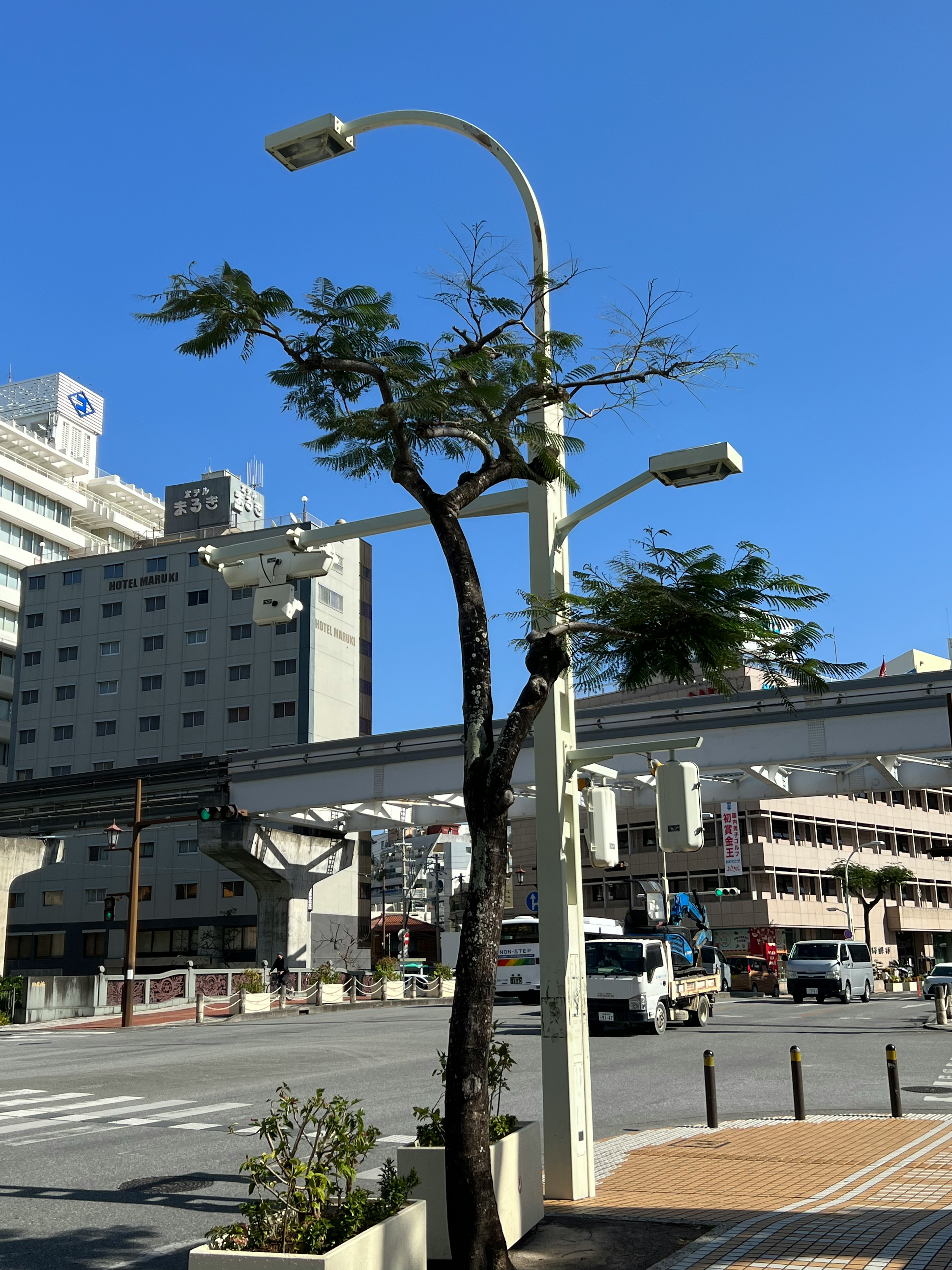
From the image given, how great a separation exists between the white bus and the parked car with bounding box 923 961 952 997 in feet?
36.4

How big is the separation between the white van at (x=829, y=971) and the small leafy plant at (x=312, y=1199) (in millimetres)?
39262

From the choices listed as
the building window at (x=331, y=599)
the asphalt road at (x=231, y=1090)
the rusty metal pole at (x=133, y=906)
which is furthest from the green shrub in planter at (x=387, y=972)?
the building window at (x=331, y=599)

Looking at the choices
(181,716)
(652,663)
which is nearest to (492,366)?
(652,663)

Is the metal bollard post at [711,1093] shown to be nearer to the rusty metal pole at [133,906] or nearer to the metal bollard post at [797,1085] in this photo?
the metal bollard post at [797,1085]

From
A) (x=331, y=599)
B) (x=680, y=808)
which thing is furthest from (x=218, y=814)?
(x=331, y=599)

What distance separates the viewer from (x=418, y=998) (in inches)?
1940

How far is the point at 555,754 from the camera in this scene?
9852 mm

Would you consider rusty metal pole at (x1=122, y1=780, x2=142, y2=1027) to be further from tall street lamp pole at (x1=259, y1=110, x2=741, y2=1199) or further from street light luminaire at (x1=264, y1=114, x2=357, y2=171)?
street light luminaire at (x1=264, y1=114, x2=357, y2=171)

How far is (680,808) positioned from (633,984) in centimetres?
2067

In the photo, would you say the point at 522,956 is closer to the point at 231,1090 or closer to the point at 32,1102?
the point at 231,1090

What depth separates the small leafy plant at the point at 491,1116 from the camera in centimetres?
Result: 778

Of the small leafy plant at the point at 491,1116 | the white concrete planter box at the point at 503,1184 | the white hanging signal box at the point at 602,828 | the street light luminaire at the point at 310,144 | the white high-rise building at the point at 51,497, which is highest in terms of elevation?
the white high-rise building at the point at 51,497

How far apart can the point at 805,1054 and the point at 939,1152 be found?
12.2 meters

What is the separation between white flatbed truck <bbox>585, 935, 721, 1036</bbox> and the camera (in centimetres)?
2869
